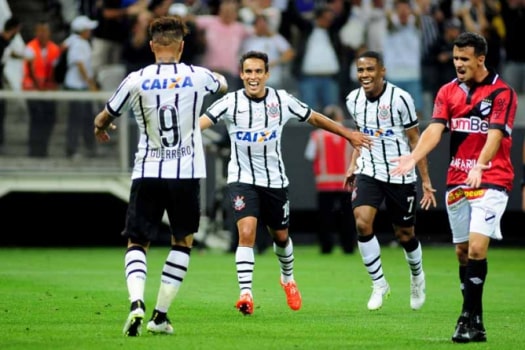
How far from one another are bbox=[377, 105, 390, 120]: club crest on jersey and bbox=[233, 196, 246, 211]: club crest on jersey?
1.73 m

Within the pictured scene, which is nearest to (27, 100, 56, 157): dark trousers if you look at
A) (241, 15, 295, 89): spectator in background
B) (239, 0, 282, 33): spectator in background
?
(241, 15, 295, 89): spectator in background

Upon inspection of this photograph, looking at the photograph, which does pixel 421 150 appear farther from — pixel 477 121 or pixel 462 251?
pixel 462 251

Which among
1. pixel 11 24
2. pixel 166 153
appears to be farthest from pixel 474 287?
pixel 11 24

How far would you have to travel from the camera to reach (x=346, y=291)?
15.5 m

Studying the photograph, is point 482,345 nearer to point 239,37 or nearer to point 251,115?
point 251,115

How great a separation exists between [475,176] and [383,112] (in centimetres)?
373

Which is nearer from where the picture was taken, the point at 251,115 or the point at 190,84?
the point at 190,84

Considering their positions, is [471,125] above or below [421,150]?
above

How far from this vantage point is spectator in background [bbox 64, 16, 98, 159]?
74.6 feet

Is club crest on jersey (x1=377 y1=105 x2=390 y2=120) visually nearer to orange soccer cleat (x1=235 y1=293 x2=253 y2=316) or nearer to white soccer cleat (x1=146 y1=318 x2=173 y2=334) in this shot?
orange soccer cleat (x1=235 y1=293 x2=253 y2=316)

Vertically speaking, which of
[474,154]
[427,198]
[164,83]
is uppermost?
[164,83]

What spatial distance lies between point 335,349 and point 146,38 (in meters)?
14.6

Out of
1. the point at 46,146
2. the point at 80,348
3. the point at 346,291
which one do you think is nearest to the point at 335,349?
the point at 80,348

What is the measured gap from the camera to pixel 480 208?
34.3 ft
